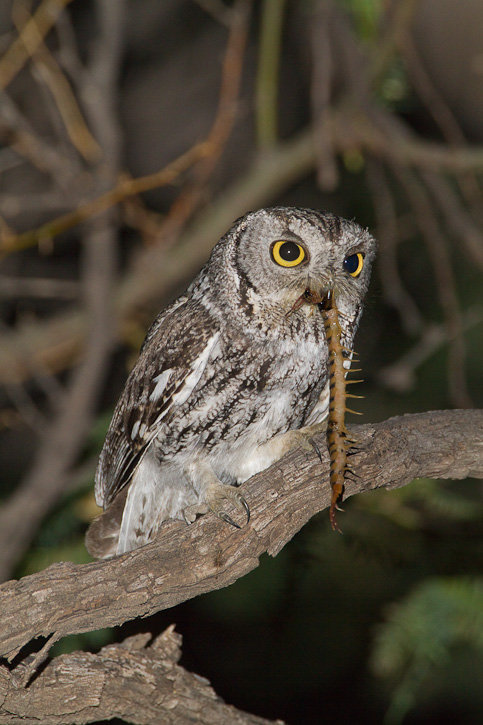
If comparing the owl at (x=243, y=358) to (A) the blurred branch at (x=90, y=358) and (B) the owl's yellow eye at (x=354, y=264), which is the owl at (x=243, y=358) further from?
(A) the blurred branch at (x=90, y=358)

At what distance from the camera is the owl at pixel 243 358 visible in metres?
2.05

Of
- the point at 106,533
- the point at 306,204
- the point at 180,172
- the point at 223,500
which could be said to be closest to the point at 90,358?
the point at 180,172

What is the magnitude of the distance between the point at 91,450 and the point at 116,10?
2238 millimetres

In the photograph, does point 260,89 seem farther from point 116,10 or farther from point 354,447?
Result: point 354,447

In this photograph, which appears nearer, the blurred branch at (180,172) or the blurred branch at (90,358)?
the blurred branch at (180,172)

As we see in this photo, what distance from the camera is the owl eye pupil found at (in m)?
2.04

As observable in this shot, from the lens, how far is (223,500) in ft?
6.70

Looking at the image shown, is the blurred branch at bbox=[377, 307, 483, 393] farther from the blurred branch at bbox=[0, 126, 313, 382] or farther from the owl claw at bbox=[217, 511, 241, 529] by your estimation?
the owl claw at bbox=[217, 511, 241, 529]

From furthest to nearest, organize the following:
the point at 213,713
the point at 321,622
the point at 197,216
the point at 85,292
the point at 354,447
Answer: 1. the point at 321,622
2. the point at 197,216
3. the point at 85,292
4. the point at 354,447
5. the point at 213,713

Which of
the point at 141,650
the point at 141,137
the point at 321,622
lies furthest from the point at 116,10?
the point at 321,622

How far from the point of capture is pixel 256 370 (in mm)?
2125

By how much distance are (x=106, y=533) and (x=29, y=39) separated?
2.21m

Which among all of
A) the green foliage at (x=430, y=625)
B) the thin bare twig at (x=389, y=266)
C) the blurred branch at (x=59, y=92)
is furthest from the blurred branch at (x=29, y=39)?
the green foliage at (x=430, y=625)

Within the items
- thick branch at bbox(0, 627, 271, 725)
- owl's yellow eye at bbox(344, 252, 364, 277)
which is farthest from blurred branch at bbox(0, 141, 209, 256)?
thick branch at bbox(0, 627, 271, 725)
